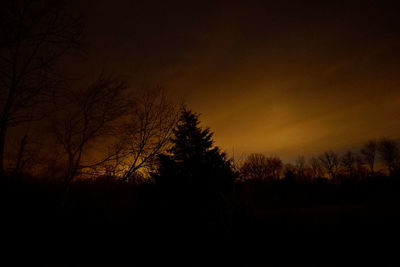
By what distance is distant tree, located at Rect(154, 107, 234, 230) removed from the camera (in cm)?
769

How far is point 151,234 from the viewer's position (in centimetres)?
777

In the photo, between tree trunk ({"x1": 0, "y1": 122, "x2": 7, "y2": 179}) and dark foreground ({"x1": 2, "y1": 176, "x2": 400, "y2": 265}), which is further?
dark foreground ({"x1": 2, "y1": 176, "x2": 400, "y2": 265})

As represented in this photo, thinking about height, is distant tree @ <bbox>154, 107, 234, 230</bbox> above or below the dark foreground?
above

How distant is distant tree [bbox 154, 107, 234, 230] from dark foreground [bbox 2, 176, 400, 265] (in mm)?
490

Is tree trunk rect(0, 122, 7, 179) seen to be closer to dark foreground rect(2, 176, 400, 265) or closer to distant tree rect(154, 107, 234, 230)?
dark foreground rect(2, 176, 400, 265)

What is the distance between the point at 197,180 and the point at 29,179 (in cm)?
699

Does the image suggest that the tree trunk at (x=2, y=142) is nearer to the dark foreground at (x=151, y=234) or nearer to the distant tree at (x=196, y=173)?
the dark foreground at (x=151, y=234)

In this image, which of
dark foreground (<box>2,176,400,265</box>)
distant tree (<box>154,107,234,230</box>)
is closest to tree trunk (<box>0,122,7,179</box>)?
dark foreground (<box>2,176,400,265</box>)

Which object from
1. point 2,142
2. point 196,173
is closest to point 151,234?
point 196,173

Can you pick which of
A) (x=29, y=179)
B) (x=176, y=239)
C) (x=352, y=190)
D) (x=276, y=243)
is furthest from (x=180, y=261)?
(x=352, y=190)

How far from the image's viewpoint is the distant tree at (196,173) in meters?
7.69

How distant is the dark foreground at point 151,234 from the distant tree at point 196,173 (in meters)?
0.49

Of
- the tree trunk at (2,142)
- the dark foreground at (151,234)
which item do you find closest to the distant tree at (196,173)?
the dark foreground at (151,234)

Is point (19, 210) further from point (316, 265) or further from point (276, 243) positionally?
point (316, 265)
